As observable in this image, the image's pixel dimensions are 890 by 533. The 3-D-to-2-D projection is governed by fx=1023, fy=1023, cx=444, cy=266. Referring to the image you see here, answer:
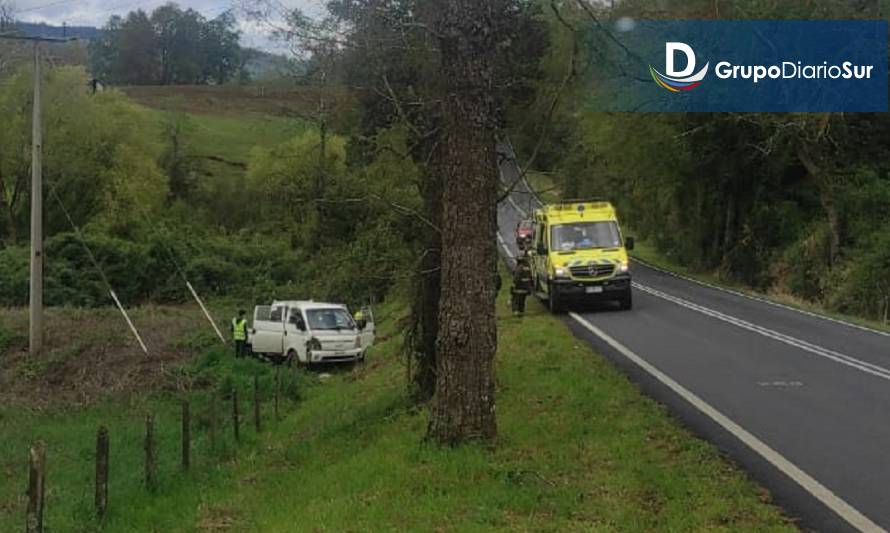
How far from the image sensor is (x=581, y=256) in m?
Result: 25.4

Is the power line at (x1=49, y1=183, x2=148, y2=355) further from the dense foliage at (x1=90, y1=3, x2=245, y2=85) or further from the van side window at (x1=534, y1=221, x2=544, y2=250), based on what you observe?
the dense foliage at (x1=90, y1=3, x2=245, y2=85)

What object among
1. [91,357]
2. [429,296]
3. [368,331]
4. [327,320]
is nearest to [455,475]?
[429,296]

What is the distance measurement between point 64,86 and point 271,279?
17.3m

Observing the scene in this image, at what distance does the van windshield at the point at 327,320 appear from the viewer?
26.3 m

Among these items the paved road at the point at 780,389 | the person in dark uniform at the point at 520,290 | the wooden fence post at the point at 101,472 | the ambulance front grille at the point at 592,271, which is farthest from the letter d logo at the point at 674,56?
the wooden fence post at the point at 101,472

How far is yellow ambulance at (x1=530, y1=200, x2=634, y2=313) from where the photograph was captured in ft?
82.2

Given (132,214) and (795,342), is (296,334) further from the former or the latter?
(132,214)

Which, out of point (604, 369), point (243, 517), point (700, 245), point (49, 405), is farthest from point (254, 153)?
point (243, 517)

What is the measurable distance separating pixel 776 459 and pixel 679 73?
27.7 meters

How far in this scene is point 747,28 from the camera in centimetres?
3406

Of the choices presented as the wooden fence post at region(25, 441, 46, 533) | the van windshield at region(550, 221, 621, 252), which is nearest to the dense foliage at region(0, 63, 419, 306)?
the van windshield at region(550, 221, 621, 252)

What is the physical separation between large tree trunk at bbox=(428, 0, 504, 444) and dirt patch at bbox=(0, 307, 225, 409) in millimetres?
16780

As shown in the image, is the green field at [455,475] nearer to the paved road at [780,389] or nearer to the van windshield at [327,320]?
the paved road at [780,389]

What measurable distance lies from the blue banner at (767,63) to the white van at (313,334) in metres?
12.0
